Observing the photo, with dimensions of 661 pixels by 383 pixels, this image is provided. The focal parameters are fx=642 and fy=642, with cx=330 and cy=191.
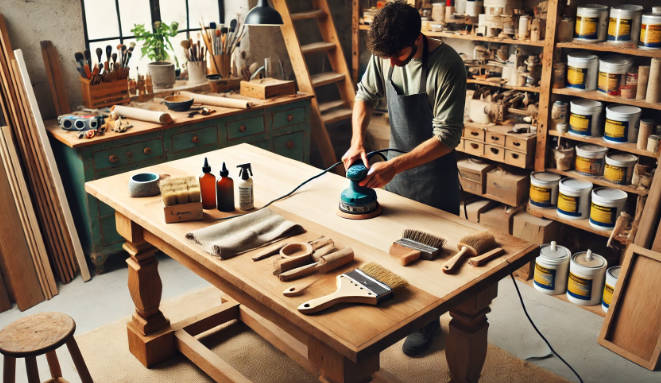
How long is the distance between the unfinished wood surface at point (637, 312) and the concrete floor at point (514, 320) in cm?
7

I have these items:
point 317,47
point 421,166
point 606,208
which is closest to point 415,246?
point 421,166

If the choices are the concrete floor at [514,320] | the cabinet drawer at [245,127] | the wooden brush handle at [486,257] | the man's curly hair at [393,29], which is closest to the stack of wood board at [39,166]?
the concrete floor at [514,320]

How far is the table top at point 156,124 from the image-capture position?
13.7ft

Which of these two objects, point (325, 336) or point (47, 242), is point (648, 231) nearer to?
point (325, 336)

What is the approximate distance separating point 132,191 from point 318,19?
3.28 m

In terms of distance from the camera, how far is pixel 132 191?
303cm

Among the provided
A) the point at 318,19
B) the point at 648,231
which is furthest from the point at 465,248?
the point at 318,19

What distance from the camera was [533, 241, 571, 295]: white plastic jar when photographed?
4.20m

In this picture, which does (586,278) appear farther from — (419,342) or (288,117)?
(288,117)

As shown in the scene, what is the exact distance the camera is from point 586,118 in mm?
4234

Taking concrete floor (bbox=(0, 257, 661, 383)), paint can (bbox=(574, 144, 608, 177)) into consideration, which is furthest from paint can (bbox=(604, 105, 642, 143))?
concrete floor (bbox=(0, 257, 661, 383))

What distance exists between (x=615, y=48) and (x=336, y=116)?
245cm

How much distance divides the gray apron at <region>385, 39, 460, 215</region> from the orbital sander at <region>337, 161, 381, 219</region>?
72cm

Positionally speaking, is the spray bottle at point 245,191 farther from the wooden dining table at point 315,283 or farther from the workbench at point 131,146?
the workbench at point 131,146
